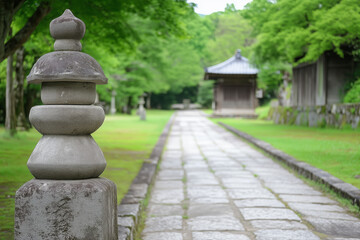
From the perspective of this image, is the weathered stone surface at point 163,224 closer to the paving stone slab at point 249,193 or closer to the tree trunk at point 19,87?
the paving stone slab at point 249,193

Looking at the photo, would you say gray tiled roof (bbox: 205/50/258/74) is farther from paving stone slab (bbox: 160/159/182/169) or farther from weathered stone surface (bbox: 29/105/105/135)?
weathered stone surface (bbox: 29/105/105/135)

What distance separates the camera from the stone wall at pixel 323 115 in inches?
585

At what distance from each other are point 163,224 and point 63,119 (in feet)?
6.23

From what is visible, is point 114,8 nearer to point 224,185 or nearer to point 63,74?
point 224,185

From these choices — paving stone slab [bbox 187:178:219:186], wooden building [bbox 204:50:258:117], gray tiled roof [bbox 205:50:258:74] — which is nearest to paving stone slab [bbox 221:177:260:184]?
paving stone slab [bbox 187:178:219:186]

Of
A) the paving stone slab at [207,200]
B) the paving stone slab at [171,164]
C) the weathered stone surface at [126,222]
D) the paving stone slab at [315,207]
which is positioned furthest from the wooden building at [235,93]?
the weathered stone surface at [126,222]

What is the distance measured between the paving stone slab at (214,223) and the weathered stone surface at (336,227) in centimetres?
76

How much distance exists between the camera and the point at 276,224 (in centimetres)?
399

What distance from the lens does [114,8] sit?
832cm

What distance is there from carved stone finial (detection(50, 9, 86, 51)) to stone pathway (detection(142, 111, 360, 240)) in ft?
6.10

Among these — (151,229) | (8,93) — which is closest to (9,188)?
(151,229)

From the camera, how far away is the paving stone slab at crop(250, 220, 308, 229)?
12.8 ft

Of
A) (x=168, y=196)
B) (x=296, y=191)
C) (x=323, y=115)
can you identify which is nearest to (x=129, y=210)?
(x=168, y=196)

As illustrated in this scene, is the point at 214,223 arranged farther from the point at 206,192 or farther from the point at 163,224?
the point at 206,192
